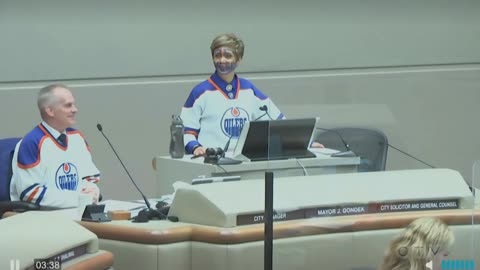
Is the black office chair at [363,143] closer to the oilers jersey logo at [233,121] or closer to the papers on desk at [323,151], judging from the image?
the papers on desk at [323,151]

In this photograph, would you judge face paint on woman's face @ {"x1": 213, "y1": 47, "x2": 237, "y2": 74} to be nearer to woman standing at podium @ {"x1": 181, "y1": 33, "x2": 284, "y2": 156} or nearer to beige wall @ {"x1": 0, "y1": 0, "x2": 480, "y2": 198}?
woman standing at podium @ {"x1": 181, "y1": 33, "x2": 284, "y2": 156}

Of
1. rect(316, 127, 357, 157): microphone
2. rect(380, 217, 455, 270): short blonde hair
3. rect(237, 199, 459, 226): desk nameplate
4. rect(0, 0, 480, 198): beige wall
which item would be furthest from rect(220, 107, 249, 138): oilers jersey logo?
rect(380, 217, 455, 270): short blonde hair

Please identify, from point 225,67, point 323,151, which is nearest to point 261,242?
point 323,151

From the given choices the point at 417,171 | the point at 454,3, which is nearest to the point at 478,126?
the point at 454,3

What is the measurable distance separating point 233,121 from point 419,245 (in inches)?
114

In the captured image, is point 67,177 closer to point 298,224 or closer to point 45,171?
point 45,171

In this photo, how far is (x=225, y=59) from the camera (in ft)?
19.3

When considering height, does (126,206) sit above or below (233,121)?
below

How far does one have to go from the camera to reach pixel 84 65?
709 cm

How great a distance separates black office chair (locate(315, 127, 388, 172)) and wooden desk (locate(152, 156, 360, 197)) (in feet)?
0.28

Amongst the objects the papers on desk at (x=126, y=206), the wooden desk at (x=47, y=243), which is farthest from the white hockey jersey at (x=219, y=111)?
the wooden desk at (x=47, y=243)

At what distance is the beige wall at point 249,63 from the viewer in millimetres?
6930

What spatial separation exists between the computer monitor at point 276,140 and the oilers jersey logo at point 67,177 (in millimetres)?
807

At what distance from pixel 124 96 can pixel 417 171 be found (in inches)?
132
